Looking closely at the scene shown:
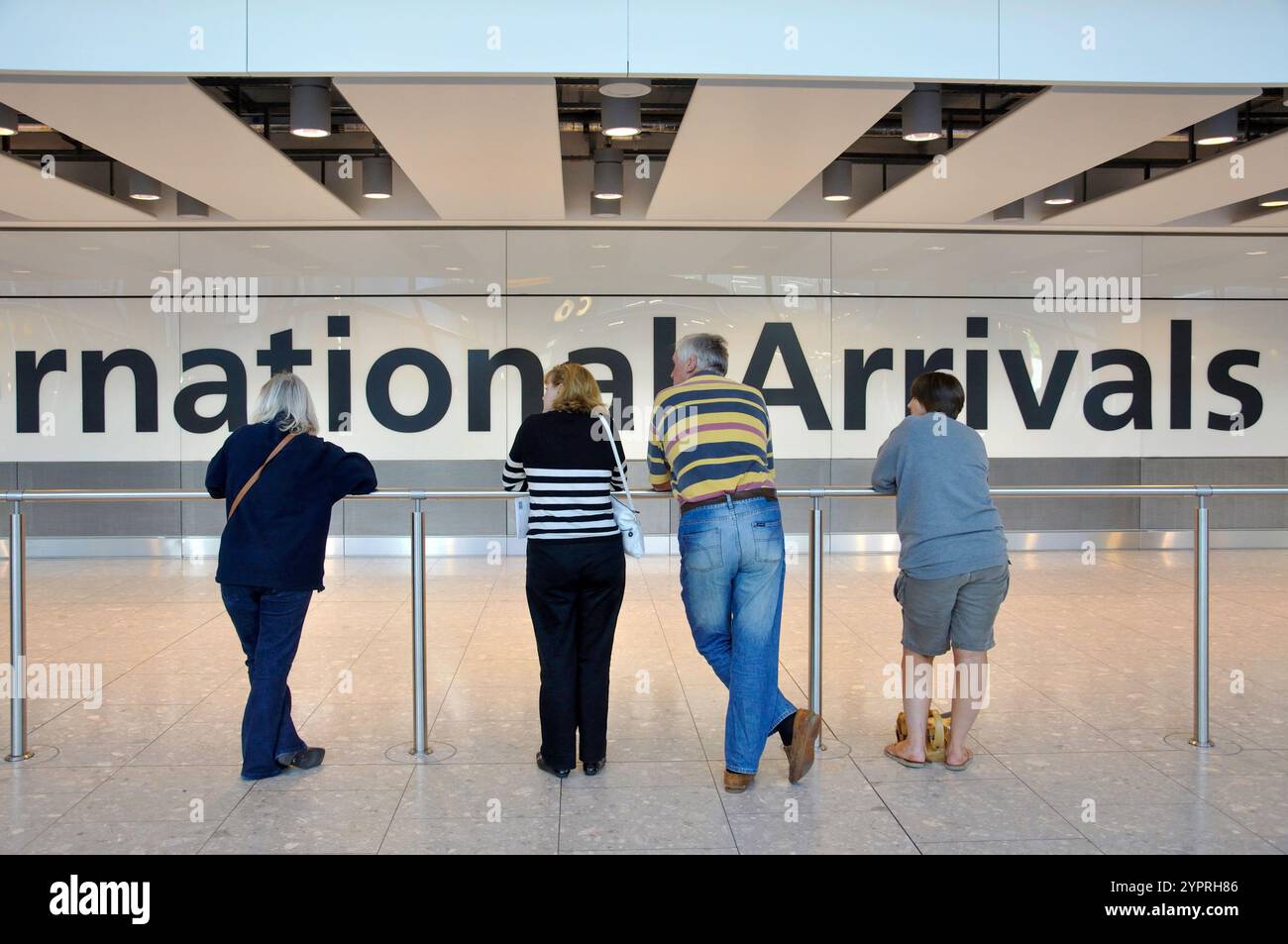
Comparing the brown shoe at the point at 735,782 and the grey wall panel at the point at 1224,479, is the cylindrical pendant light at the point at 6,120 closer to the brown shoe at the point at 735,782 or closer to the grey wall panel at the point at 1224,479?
the brown shoe at the point at 735,782

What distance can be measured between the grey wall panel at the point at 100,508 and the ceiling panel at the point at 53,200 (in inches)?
93.4

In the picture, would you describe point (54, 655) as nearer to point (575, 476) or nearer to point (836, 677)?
point (575, 476)

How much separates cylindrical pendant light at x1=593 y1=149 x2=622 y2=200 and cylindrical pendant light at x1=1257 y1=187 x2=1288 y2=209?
18.9ft

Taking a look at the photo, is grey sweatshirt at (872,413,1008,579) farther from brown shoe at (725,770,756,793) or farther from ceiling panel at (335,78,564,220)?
ceiling panel at (335,78,564,220)

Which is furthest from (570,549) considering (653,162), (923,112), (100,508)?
(100,508)

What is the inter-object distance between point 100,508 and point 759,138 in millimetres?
7539

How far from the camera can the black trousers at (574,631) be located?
4109mm

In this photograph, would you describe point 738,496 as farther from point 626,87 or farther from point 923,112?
point 923,112

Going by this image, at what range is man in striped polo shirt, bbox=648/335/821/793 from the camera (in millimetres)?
3908

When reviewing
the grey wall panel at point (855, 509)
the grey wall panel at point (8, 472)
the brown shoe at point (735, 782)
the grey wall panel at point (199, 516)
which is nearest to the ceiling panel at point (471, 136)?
the grey wall panel at point (199, 516)

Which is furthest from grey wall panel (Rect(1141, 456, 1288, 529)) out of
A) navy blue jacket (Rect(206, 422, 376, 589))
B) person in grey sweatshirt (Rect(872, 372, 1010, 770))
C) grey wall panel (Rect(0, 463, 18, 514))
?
grey wall panel (Rect(0, 463, 18, 514))

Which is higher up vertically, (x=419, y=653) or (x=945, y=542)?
(x=945, y=542)

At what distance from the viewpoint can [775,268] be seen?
11000mm

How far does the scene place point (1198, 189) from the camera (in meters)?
8.72
